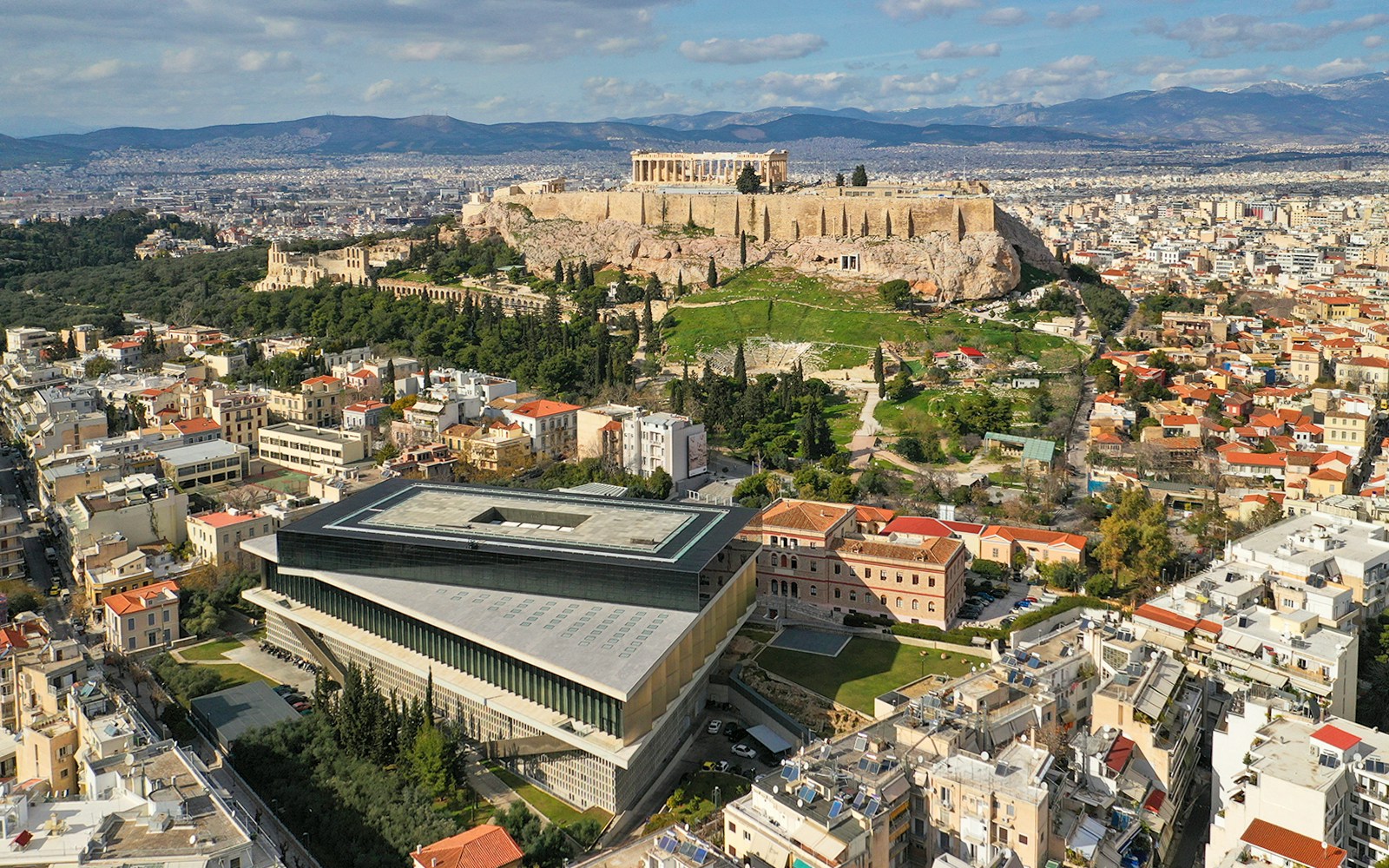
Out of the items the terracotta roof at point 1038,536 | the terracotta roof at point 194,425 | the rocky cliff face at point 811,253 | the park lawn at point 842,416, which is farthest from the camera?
the rocky cliff face at point 811,253

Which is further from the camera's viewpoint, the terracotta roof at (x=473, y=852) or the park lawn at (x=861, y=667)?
the park lawn at (x=861, y=667)

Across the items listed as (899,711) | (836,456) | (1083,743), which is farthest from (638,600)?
(836,456)

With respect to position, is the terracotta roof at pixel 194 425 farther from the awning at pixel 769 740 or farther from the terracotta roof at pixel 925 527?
the awning at pixel 769 740

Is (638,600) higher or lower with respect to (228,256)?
lower

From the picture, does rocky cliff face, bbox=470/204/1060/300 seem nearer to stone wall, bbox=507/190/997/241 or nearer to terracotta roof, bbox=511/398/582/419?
stone wall, bbox=507/190/997/241

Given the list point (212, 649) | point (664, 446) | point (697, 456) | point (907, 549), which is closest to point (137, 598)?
point (212, 649)

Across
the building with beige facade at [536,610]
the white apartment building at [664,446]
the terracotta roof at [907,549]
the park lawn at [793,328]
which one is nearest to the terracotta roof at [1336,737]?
the terracotta roof at [907,549]

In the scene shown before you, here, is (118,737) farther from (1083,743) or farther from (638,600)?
(1083,743)
